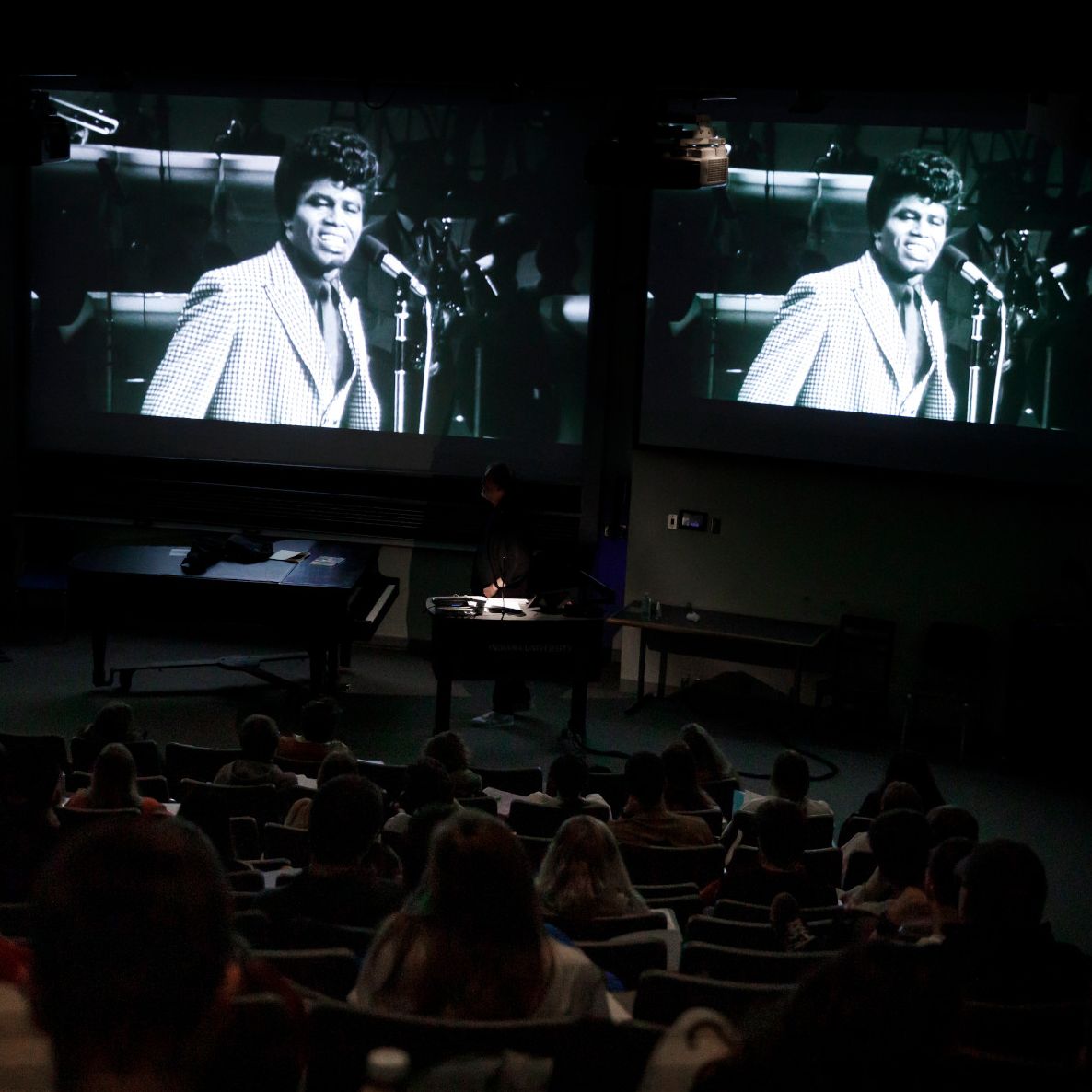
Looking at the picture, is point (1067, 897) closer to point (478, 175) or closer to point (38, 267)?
point (478, 175)

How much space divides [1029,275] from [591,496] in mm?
3567

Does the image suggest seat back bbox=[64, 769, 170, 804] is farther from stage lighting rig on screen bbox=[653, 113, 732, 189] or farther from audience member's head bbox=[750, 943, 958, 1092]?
audience member's head bbox=[750, 943, 958, 1092]

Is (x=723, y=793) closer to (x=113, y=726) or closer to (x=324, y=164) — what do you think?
(x=113, y=726)

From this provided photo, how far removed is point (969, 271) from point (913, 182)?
0.73 m

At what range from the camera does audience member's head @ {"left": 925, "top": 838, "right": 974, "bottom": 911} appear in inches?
160

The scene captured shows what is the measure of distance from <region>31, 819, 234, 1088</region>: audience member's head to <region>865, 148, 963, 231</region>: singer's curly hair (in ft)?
28.8

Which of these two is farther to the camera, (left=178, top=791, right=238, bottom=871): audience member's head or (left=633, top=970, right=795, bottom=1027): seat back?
(left=178, top=791, right=238, bottom=871): audience member's head

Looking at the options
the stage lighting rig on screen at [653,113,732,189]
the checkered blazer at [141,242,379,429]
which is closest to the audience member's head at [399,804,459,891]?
the stage lighting rig on screen at [653,113,732,189]

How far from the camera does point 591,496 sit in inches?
421

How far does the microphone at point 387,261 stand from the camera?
35.7 ft

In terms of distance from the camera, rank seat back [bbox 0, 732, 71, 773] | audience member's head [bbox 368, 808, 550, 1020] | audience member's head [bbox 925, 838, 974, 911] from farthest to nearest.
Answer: seat back [bbox 0, 732, 71, 773], audience member's head [bbox 925, 838, 974, 911], audience member's head [bbox 368, 808, 550, 1020]

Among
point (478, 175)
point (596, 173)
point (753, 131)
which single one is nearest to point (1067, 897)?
Answer: point (596, 173)

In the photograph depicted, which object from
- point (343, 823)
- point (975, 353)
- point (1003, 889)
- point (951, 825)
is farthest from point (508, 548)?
point (1003, 889)

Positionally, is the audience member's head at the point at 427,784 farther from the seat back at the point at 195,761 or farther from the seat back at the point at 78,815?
the seat back at the point at 195,761
